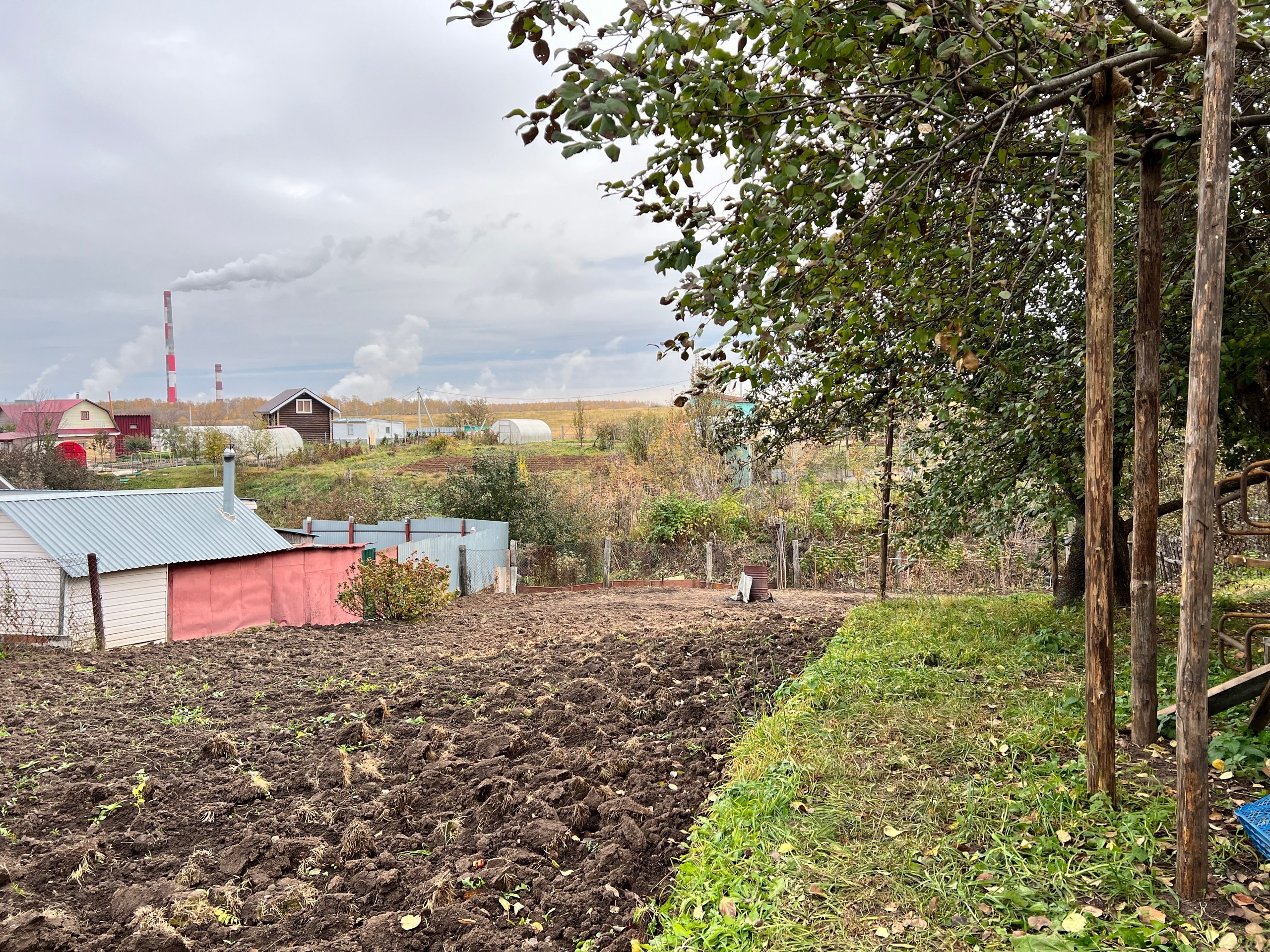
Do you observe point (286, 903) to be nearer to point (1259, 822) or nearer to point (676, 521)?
point (1259, 822)

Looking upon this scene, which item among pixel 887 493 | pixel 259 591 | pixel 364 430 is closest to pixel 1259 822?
pixel 887 493

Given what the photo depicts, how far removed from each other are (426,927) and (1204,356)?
360cm

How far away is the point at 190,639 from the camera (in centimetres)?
1030

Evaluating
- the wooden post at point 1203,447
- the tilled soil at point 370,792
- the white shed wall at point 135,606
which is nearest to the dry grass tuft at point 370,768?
the tilled soil at point 370,792

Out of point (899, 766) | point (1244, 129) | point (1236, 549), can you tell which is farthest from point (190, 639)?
point (1236, 549)

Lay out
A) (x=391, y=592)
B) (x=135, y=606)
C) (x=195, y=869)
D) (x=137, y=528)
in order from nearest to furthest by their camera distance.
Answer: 1. (x=195, y=869)
2. (x=135, y=606)
3. (x=137, y=528)
4. (x=391, y=592)

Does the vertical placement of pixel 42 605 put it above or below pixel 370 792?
above

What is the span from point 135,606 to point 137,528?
1444 millimetres

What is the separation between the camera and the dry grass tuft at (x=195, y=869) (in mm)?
3447

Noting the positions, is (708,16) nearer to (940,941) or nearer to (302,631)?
(940,941)

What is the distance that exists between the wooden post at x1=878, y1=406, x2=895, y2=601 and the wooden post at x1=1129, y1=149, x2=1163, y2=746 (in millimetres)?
4144

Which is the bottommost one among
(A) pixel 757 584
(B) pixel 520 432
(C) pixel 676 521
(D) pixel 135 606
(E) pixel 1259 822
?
(A) pixel 757 584

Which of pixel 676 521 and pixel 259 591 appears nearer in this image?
pixel 259 591

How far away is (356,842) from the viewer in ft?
12.0
